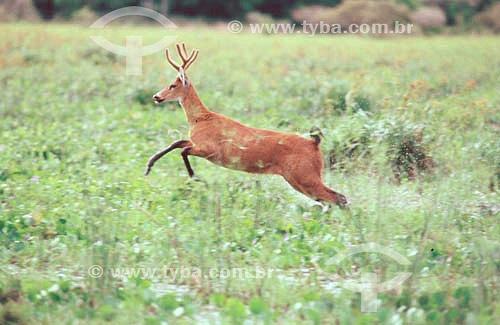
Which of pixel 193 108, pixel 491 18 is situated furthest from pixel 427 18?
pixel 193 108

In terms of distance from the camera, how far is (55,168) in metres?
6.55

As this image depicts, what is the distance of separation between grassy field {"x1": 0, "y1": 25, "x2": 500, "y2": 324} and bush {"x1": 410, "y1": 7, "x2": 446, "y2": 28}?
18.6 metres

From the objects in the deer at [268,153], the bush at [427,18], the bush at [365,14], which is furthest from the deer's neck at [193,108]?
the bush at [427,18]

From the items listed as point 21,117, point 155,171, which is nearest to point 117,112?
point 21,117

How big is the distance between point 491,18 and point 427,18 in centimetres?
303

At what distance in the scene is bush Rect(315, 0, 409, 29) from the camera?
22.9 m

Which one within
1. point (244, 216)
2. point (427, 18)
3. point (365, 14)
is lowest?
point (244, 216)

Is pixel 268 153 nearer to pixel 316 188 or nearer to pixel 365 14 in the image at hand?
pixel 316 188

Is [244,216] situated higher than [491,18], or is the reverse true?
[491,18]

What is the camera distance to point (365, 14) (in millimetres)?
22672

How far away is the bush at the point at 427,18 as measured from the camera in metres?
26.6

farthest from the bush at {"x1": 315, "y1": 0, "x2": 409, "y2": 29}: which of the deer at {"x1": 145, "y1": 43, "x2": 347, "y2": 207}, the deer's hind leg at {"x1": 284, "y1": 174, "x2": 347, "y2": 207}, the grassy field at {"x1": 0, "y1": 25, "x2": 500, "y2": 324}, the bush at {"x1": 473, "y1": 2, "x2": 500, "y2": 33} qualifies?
the deer's hind leg at {"x1": 284, "y1": 174, "x2": 347, "y2": 207}

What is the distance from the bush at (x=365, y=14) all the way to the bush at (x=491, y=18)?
502cm

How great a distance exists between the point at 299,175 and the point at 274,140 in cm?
38
